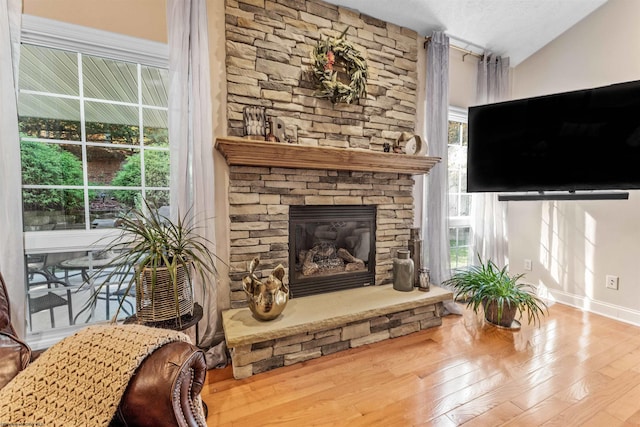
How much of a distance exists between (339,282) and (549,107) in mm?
2319

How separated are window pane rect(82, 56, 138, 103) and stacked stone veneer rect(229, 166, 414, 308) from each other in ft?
2.72

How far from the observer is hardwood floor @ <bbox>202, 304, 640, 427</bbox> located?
4.53 ft

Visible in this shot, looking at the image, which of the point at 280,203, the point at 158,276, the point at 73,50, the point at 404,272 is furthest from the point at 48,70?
the point at 404,272

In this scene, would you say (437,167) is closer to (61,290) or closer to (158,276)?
(158,276)

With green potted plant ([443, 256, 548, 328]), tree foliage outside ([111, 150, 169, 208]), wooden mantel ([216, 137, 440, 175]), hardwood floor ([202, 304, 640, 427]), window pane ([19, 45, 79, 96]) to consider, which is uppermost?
window pane ([19, 45, 79, 96])

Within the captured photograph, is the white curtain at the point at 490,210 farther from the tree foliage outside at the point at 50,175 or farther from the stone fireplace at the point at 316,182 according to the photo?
the tree foliage outside at the point at 50,175

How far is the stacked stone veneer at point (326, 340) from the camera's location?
1692 millimetres

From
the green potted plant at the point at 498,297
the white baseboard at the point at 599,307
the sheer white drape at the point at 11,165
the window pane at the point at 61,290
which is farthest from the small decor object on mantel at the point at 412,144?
the sheer white drape at the point at 11,165

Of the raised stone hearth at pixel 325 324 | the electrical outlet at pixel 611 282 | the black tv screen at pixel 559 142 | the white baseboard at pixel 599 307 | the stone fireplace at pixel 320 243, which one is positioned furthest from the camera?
the electrical outlet at pixel 611 282

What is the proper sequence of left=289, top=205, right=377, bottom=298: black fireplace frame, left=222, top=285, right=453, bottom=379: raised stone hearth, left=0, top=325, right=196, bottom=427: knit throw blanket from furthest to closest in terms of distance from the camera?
left=289, top=205, right=377, bottom=298: black fireplace frame, left=222, top=285, right=453, bottom=379: raised stone hearth, left=0, top=325, right=196, bottom=427: knit throw blanket

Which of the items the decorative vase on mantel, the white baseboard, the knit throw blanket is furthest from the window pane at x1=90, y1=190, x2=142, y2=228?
the white baseboard

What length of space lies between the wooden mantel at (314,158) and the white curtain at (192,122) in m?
0.17

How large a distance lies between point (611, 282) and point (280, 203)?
3098 millimetres

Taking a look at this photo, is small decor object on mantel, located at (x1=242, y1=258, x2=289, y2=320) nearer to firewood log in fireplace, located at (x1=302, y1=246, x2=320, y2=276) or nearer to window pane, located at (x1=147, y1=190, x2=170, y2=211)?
firewood log in fireplace, located at (x1=302, y1=246, x2=320, y2=276)
